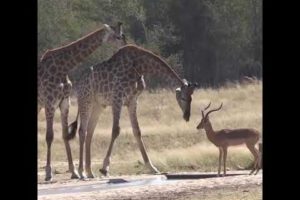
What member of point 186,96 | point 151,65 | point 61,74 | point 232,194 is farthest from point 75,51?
point 232,194

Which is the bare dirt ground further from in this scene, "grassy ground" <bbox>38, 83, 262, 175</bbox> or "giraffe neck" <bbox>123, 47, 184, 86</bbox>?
"grassy ground" <bbox>38, 83, 262, 175</bbox>

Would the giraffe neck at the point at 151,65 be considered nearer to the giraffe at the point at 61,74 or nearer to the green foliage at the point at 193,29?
the giraffe at the point at 61,74

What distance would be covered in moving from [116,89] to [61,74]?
3.38ft

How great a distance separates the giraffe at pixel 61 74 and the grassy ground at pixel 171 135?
225 centimetres

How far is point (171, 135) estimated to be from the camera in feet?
70.8

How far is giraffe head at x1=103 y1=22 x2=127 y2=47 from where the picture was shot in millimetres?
14375

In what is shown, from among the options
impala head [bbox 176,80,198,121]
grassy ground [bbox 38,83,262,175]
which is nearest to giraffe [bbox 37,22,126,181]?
impala head [bbox 176,80,198,121]

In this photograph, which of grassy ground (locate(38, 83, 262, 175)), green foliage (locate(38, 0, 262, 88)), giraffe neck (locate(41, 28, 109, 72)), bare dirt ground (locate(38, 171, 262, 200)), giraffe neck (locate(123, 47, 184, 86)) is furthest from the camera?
green foliage (locate(38, 0, 262, 88))

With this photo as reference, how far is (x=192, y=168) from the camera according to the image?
52.1 feet

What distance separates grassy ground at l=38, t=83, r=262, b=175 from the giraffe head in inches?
93.7

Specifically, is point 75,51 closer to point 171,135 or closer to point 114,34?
point 114,34

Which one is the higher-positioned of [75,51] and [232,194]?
[75,51]

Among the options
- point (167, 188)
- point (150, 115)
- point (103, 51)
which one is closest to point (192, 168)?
point (167, 188)

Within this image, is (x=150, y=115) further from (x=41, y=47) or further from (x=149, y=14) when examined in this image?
(x=149, y=14)
